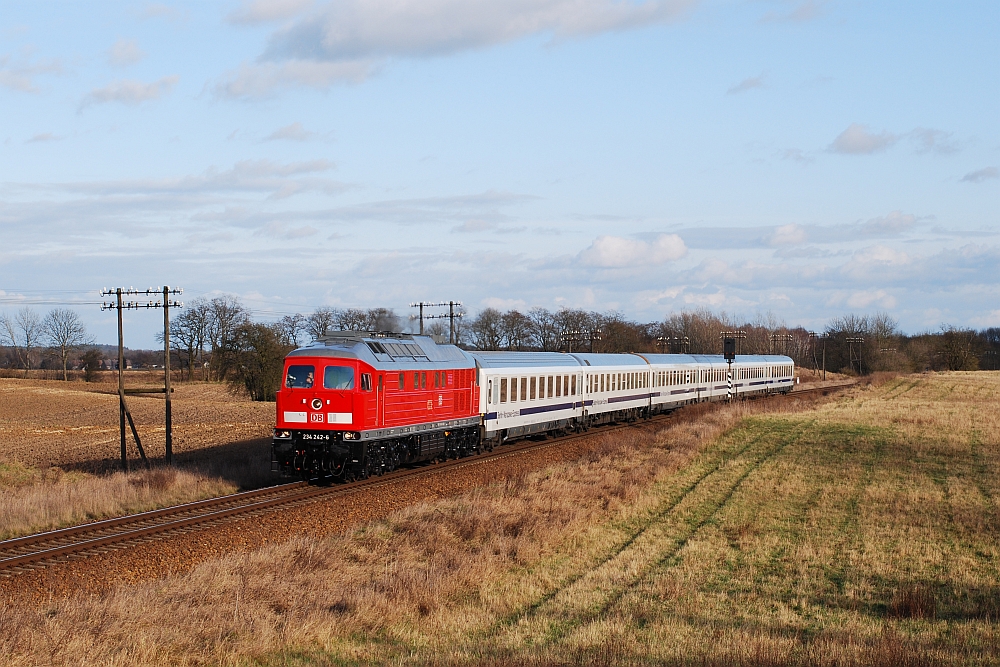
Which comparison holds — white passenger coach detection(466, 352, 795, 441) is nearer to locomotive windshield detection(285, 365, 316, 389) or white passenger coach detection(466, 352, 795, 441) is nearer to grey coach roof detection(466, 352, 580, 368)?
grey coach roof detection(466, 352, 580, 368)

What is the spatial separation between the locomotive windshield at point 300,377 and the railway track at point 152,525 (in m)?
2.68

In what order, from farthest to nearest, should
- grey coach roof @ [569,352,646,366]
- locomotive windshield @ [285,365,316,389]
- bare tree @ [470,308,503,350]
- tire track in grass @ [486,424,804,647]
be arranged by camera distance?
bare tree @ [470,308,503,350] < grey coach roof @ [569,352,646,366] < locomotive windshield @ [285,365,316,389] < tire track in grass @ [486,424,804,647]

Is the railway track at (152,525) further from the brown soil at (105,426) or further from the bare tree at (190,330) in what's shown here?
the bare tree at (190,330)

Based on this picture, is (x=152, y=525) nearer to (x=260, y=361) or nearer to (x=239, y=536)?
(x=239, y=536)

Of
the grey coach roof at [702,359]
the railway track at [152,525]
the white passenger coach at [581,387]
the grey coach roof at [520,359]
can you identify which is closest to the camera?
the railway track at [152,525]

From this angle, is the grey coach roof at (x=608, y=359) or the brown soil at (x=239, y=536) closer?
the brown soil at (x=239, y=536)

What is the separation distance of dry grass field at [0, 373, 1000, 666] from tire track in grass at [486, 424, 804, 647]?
6cm

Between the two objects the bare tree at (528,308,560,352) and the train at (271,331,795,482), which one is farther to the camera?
the bare tree at (528,308,560,352)

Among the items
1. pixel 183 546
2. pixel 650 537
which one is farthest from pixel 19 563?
pixel 650 537

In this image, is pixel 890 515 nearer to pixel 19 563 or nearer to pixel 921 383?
pixel 19 563

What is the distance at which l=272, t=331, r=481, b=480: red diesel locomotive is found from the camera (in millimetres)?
23516

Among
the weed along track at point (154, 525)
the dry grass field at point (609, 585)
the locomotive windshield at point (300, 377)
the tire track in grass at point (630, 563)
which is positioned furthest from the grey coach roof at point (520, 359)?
the tire track in grass at point (630, 563)

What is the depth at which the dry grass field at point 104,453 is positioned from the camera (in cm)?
2089

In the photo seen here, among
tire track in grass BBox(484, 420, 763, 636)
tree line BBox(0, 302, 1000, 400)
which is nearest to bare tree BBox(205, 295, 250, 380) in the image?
tree line BBox(0, 302, 1000, 400)
